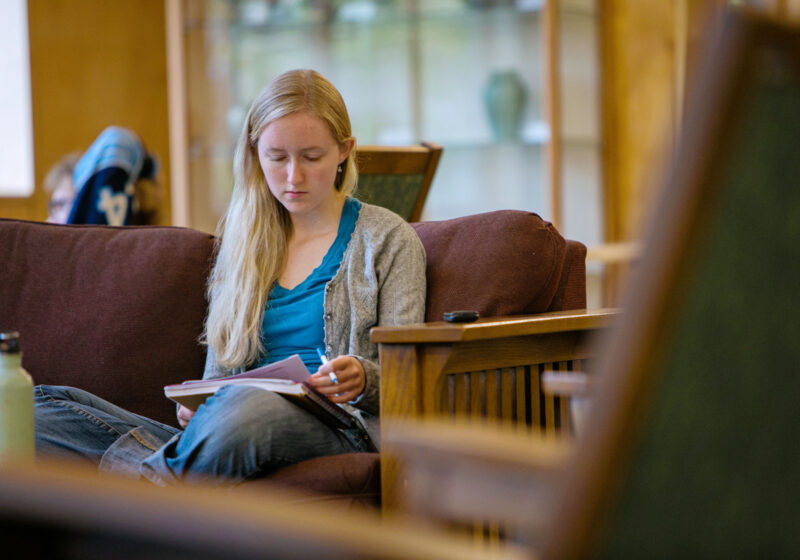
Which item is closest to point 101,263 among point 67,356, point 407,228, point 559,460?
point 67,356

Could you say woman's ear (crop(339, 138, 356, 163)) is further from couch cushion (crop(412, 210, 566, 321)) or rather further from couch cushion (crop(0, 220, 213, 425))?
couch cushion (crop(0, 220, 213, 425))

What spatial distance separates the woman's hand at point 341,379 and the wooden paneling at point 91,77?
2.85 metres

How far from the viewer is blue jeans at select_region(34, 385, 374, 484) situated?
4.78ft

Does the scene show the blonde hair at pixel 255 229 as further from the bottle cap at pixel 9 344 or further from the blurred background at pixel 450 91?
the blurred background at pixel 450 91

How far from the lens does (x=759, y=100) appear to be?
2.07ft

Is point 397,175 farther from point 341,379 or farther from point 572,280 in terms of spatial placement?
point 341,379

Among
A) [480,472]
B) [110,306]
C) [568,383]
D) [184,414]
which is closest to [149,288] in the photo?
[110,306]

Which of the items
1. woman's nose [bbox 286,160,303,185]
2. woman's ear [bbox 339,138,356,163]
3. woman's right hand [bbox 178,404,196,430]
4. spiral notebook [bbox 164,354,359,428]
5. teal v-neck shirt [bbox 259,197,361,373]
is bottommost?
woman's right hand [bbox 178,404,196,430]

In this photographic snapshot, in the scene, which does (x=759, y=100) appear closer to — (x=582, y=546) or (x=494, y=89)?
(x=582, y=546)

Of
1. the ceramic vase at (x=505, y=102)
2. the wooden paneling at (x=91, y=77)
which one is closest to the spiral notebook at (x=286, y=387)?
the ceramic vase at (x=505, y=102)

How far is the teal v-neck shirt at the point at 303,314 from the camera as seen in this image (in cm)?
184

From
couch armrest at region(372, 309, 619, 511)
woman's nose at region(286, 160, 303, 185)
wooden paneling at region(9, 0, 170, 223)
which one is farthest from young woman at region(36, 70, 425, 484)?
wooden paneling at region(9, 0, 170, 223)

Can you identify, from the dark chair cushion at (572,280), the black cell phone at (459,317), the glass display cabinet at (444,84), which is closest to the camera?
the black cell phone at (459,317)

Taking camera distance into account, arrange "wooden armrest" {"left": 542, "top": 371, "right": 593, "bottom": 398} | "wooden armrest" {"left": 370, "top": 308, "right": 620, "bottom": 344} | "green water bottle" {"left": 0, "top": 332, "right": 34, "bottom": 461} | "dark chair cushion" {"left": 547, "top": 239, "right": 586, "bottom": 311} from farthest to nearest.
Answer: "dark chair cushion" {"left": 547, "top": 239, "right": 586, "bottom": 311}
"wooden armrest" {"left": 370, "top": 308, "right": 620, "bottom": 344}
"green water bottle" {"left": 0, "top": 332, "right": 34, "bottom": 461}
"wooden armrest" {"left": 542, "top": 371, "right": 593, "bottom": 398}
